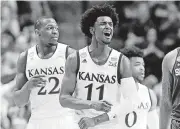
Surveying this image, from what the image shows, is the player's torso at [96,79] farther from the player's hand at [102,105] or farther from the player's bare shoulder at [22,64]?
the player's bare shoulder at [22,64]

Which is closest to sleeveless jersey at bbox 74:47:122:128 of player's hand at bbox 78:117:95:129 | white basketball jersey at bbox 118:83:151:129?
player's hand at bbox 78:117:95:129

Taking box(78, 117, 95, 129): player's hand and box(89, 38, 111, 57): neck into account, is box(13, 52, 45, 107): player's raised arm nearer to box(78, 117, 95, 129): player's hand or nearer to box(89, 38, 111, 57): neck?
box(89, 38, 111, 57): neck

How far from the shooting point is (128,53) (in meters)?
7.22

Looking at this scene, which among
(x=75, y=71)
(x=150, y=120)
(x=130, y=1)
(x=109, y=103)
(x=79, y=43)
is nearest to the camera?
(x=109, y=103)

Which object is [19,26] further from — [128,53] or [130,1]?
[128,53]

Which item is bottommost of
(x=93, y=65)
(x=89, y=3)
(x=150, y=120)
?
(x=150, y=120)

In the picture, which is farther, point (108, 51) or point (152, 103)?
point (152, 103)

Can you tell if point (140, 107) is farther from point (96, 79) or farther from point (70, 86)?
point (70, 86)

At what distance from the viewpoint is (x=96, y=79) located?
5.52 metres

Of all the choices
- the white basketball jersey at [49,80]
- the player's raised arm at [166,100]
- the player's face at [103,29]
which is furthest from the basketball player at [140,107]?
the player's raised arm at [166,100]

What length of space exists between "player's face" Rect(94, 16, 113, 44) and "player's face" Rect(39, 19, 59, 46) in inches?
32.2

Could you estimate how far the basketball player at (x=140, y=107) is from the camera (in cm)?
661

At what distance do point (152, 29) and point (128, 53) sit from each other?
2401 millimetres

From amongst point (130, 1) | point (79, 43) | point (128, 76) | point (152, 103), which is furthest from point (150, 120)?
point (130, 1)
